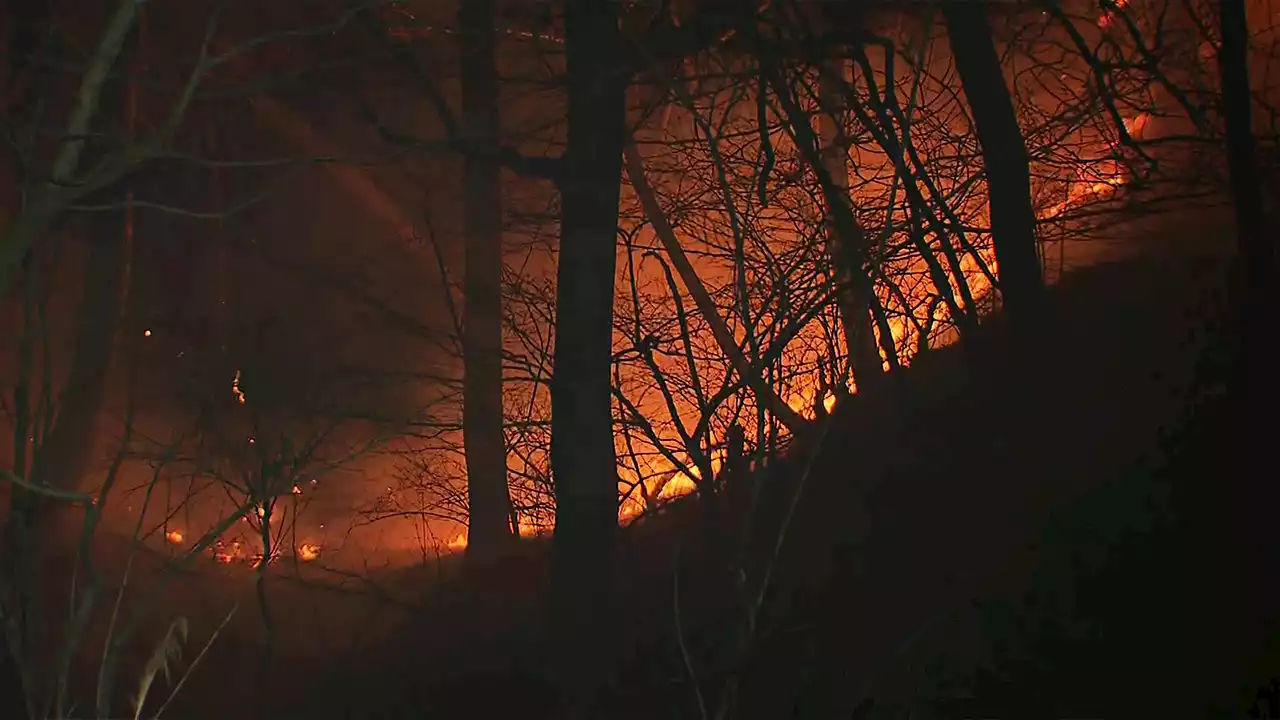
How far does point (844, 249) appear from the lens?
6305mm

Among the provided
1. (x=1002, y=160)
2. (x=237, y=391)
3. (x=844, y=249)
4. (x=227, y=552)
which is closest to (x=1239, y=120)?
(x=1002, y=160)

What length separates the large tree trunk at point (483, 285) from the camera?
306 inches

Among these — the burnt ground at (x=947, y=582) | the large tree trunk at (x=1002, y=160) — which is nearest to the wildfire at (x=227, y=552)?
the burnt ground at (x=947, y=582)

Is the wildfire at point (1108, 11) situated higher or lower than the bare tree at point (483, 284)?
higher

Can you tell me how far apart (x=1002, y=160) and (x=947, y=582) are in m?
2.92

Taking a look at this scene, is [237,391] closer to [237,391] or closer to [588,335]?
[237,391]

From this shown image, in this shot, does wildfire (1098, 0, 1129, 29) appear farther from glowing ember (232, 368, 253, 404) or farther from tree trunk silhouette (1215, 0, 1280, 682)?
glowing ember (232, 368, 253, 404)

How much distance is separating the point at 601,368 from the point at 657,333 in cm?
56

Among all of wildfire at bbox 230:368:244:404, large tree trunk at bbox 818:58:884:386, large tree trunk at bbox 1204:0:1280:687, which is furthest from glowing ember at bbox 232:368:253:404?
large tree trunk at bbox 1204:0:1280:687

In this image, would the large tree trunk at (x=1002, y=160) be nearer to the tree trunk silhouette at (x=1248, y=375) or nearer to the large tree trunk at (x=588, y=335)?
the tree trunk silhouette at (x=1248, y=375)

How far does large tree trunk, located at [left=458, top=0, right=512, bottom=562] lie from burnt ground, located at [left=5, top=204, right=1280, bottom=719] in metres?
0.74

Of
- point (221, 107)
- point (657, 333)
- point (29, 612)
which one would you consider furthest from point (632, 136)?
point (29, 612)

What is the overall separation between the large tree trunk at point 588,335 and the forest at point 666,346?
3cm

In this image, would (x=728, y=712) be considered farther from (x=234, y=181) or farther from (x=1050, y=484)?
(x=234, y=181)
